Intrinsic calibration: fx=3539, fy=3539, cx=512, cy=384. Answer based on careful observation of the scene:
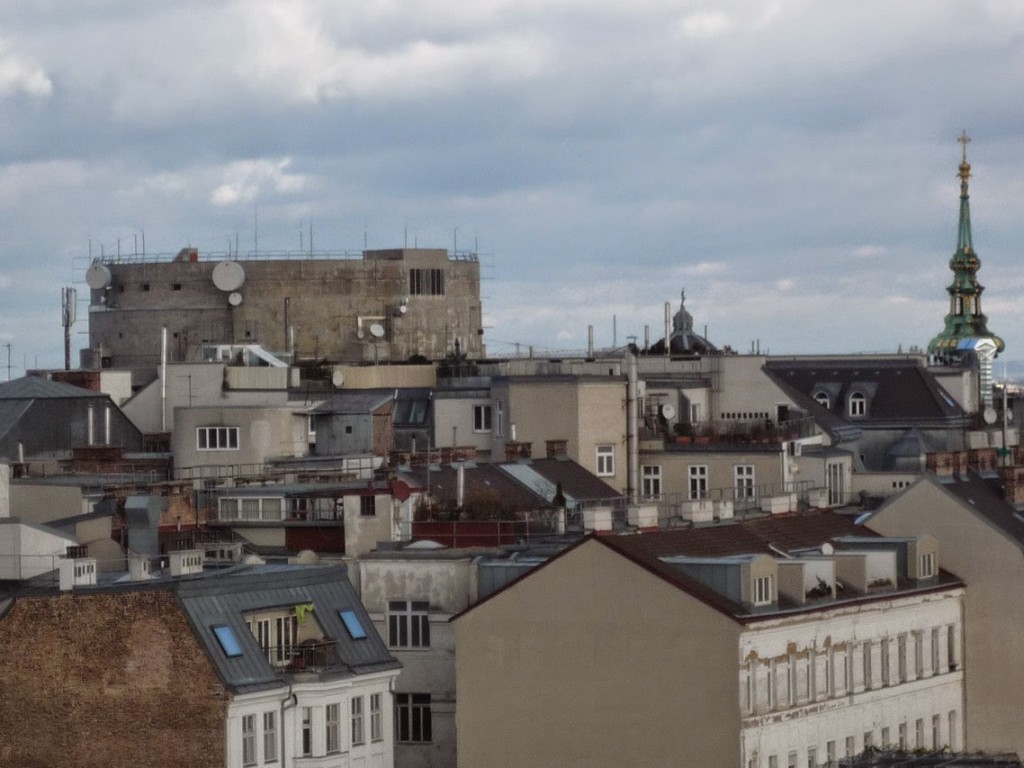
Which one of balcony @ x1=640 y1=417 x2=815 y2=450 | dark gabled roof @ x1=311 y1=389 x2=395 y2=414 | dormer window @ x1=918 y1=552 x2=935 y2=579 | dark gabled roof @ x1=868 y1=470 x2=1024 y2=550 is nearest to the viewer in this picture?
dormer window @ x1=918 y1=552 x2=935 y2=579

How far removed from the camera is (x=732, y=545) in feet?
304

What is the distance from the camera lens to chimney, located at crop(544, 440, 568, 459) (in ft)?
→ 389

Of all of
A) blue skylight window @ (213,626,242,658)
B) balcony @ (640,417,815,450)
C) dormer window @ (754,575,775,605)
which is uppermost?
balcony @ (640,417,815,450)

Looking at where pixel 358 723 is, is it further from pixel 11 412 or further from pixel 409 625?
pixel 11 412

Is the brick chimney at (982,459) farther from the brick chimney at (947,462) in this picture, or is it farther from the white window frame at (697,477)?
the white window frame at (697,477)

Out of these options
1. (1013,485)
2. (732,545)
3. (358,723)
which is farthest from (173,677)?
(1013,485)

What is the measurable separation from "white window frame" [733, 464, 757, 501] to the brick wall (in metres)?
42.1

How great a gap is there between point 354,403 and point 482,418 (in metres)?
4.98

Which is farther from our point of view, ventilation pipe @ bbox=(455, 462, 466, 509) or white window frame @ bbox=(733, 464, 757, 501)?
white window frame @ bbox=(733, 464, 757, 501)

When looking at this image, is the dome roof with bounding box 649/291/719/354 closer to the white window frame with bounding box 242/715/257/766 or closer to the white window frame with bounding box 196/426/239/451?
the white window frame with bounding box 196/426/239/451

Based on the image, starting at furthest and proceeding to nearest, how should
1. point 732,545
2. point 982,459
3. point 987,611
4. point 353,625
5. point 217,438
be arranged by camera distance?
point 982,459 → point 217,438 → point 987,611 → point 732,545 → point 353,625

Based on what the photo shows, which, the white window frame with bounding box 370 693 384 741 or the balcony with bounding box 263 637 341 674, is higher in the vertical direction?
the balcony with bounding box 263 637 341 674

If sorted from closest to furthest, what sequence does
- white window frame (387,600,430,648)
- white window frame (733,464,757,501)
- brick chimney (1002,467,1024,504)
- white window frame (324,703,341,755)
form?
white window frame (324,703,341,755)
white window frame (387,600,430,648)
brick chimney (1002,467,1024,504)
white window frame (733,464,757,501)

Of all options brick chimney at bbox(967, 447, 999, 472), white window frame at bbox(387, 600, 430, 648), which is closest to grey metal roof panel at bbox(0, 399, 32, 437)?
brick chimney at bbox(967, 447, 999, 472)
